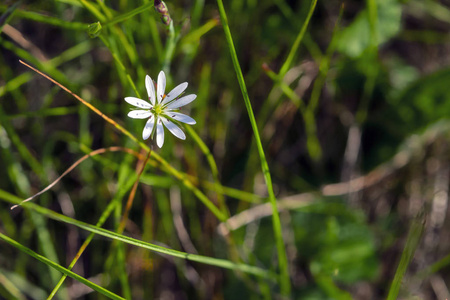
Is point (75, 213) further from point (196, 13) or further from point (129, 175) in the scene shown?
point (196, 13)

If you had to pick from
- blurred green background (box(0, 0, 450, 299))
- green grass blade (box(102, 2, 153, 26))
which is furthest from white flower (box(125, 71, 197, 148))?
blurred green background (box(0, 0, 450, 299))

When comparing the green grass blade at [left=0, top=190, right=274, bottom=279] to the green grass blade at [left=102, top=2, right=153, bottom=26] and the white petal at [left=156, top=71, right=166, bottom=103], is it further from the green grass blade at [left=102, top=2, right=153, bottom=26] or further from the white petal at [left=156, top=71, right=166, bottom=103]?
the green grass blade at [left=102, top=2, right=153, bottom=26]

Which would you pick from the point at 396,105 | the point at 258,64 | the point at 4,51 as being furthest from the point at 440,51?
the point at 4,51

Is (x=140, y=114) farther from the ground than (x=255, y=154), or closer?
closer

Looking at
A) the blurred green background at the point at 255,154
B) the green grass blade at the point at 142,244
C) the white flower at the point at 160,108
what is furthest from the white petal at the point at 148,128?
the blurred green background at the point at 255,154

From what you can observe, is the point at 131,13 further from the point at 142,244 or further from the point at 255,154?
the point at 255,154

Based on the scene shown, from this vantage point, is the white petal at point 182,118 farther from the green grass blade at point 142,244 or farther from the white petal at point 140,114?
the green grass blade at point 142,244

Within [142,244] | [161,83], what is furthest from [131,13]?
[142,244]
